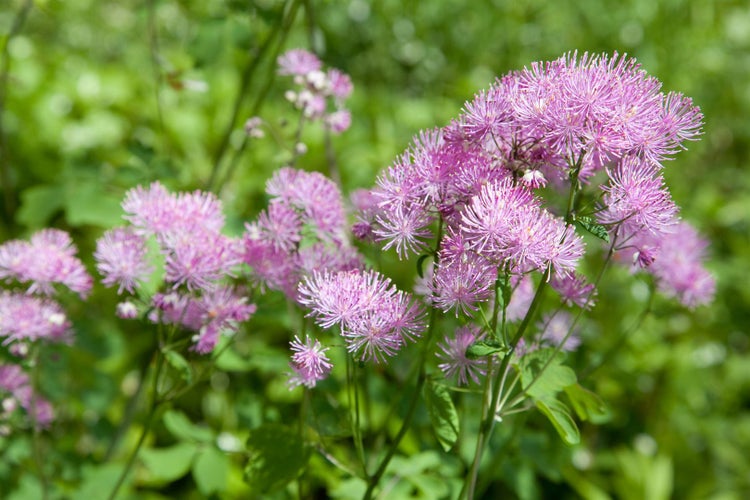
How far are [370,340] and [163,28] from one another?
162 inches

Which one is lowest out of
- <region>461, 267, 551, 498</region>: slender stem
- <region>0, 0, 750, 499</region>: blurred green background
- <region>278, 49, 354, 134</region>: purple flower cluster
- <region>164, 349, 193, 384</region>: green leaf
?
<region>164, 349, 193, 384</region>: green leaf

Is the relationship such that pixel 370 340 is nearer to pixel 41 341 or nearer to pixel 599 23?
pixel 41 341

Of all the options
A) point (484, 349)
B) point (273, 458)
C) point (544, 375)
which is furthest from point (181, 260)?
point (544, 375)

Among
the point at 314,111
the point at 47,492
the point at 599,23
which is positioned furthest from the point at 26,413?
the point at 599,23

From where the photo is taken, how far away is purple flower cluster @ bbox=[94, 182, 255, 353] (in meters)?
1.27

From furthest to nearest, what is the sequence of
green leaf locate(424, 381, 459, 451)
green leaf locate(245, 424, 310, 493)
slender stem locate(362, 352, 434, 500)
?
green leaf locate(245, 424, 310, 493) → slender stem locate(362, 352, 434, 500) → green leaf locate(424, 381, 459, 451)

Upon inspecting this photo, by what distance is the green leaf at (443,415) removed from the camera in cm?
117

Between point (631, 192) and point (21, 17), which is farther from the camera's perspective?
point (21, 17)

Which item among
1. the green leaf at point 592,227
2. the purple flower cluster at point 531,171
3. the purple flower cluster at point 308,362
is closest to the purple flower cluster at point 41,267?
the purple flower cluster at point 308,362

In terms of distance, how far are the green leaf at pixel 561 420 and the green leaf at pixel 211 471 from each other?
810mm

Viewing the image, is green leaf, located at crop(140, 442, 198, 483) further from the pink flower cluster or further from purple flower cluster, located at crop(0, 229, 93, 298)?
the pink flower cluster

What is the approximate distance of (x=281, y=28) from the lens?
2037 mm

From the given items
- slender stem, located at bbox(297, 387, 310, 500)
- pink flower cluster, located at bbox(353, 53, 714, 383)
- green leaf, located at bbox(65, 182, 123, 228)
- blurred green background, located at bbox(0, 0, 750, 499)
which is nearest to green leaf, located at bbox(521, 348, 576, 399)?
pink flower cluster, located at bbox(353, 53, 714, 383)

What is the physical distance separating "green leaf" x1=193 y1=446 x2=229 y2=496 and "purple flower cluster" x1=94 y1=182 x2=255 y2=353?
0.50 metres
